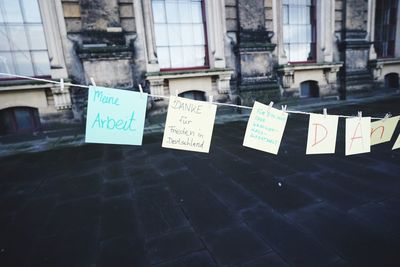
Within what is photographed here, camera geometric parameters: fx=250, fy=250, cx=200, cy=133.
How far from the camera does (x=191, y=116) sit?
2.68m

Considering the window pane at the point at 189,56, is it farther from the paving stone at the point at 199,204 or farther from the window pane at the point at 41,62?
the paving stone at the point at 199,204

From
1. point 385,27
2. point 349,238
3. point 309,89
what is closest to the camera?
point 349,238

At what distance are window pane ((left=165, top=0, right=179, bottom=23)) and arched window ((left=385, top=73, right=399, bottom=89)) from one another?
9.52 meters

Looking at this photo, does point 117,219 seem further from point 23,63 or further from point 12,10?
point 12,10

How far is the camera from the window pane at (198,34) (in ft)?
26.4

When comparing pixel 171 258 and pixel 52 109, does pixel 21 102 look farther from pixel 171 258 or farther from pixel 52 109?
pixel 171 258

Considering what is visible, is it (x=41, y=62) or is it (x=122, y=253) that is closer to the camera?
(x=122, y=253)

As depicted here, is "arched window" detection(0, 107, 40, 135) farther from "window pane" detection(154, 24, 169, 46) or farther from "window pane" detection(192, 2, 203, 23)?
"window pane" detection(192, 2, 203, 23)

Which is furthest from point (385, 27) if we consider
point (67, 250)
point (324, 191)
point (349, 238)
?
point (67, 250)

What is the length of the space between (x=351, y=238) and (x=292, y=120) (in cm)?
522

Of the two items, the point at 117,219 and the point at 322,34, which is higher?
the point at 322,34

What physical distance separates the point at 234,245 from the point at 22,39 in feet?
24.3

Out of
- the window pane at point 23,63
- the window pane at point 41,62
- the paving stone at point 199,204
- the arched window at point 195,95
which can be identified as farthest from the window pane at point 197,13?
the paving stone at point 199,204

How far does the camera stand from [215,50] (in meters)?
7.95
